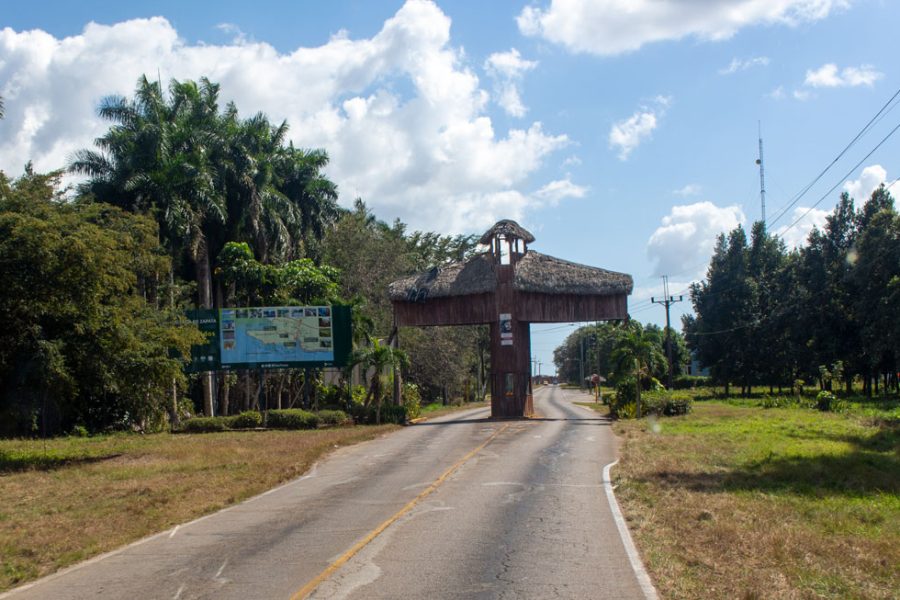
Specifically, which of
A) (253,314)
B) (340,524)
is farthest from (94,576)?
(253,314)

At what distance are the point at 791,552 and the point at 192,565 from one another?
7.44 m

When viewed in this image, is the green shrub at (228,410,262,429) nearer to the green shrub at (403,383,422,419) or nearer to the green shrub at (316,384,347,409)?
the green shrub at (316,384,347,409)

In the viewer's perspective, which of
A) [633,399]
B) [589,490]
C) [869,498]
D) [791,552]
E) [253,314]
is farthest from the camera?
[633,399]

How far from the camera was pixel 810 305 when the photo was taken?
6306 cm

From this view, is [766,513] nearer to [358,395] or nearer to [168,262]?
[168,262]

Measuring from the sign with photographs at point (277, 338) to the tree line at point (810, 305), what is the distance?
103 feet

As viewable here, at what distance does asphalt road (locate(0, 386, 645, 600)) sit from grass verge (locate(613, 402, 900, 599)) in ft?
2.54

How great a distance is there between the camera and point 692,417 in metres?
39.1

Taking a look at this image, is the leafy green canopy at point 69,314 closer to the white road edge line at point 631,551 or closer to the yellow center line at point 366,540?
the yellow center line at point 366,540

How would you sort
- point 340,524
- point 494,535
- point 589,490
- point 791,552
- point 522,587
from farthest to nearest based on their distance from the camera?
1. point 589,490
2. point 340,524
3. point 494,535
4. point 791,552
5. point 522,587

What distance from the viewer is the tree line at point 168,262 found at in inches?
897

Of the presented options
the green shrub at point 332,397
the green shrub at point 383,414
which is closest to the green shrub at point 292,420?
the green shrub at point 383,414

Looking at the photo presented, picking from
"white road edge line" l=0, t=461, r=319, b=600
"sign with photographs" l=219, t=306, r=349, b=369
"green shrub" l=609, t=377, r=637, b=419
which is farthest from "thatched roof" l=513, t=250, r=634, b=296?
"white road edge line" l=0, t=461, r=319, b=600

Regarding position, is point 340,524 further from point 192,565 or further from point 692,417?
point 692,417
